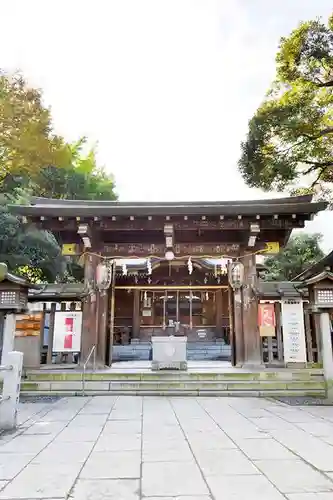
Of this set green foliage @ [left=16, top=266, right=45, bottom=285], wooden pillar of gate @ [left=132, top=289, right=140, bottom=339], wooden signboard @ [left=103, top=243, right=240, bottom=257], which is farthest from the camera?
green foliage @ [left=16, top=266, right=45, bottom=285]

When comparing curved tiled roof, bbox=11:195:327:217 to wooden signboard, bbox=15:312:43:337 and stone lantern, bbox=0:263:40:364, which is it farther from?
wooden signboard, bbox=15:312:43:337

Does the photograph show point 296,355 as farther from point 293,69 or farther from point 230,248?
point 293,69

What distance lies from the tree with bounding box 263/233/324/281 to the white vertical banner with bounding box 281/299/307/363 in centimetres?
1422

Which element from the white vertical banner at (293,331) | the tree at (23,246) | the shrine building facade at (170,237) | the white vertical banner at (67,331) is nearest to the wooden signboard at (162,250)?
the shrine building facade at (170,237)

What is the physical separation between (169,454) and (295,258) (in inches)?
860

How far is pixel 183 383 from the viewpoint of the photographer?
8156 millimetres

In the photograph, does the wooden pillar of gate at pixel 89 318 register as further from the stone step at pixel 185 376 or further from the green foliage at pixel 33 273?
the green foliage at pixel 33 273

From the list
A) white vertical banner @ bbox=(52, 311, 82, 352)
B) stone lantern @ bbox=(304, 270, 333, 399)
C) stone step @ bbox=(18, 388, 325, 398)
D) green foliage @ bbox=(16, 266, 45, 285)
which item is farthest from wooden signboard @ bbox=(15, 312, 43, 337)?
green foliage @ bbox=(16, 266, 45, 285)

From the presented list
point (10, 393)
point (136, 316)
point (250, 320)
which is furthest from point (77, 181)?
point (10, 393)

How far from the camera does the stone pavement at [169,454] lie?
112 inches

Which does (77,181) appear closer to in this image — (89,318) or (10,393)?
(89,318)

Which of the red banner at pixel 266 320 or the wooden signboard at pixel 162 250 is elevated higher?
the wooden signboard at pixel 162 250

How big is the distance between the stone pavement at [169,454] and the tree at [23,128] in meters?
9.05

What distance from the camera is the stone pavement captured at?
9.34 feet
